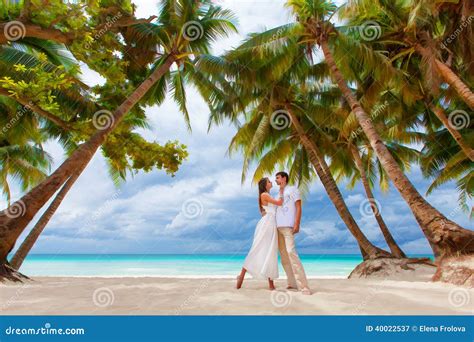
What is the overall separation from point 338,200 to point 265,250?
9506mm

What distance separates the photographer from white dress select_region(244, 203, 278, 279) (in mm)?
6785

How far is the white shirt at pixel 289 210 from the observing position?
6.66 meters

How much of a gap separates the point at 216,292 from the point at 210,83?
31.7 ft

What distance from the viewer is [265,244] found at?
6.82 m

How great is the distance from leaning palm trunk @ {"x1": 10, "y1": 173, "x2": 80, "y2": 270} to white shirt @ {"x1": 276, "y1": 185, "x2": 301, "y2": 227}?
6.25 metres

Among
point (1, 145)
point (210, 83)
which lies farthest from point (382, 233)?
point (1, 145)

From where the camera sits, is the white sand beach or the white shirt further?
the white shirt

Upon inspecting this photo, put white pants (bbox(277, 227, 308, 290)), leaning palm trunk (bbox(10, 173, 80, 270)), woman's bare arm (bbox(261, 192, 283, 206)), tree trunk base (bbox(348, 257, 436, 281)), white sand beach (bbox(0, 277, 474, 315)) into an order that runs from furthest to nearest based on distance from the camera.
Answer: tree trunk base (bbox(348, 257, 436, 281))
leaning palm trunk (bbox(10, 173, 80, 270))
woman's bare arm (bbox(261, 192, 283, 206))
white pants (bbox(277, 227, 308, 290))
white sand beach (bbox(0, 277, 474, 315))

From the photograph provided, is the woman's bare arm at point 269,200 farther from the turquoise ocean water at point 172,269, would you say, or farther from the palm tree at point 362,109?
the turquoise ocean water at point 172,269

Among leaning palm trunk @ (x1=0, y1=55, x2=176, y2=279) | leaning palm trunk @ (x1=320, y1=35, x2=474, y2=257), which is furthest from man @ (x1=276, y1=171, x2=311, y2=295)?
leaning palm trunk @ (x1=0, y1=55, x2=176, y2=279)

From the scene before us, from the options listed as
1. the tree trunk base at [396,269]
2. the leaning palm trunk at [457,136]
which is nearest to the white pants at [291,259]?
the tree trunk base at [396,269]

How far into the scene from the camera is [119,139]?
496 inches

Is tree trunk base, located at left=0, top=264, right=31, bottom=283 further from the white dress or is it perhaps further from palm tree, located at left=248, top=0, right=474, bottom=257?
palm tree, located at left=248, top=0, right=474, bottom=257

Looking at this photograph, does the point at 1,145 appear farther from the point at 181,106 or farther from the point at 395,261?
the point at 395,261
